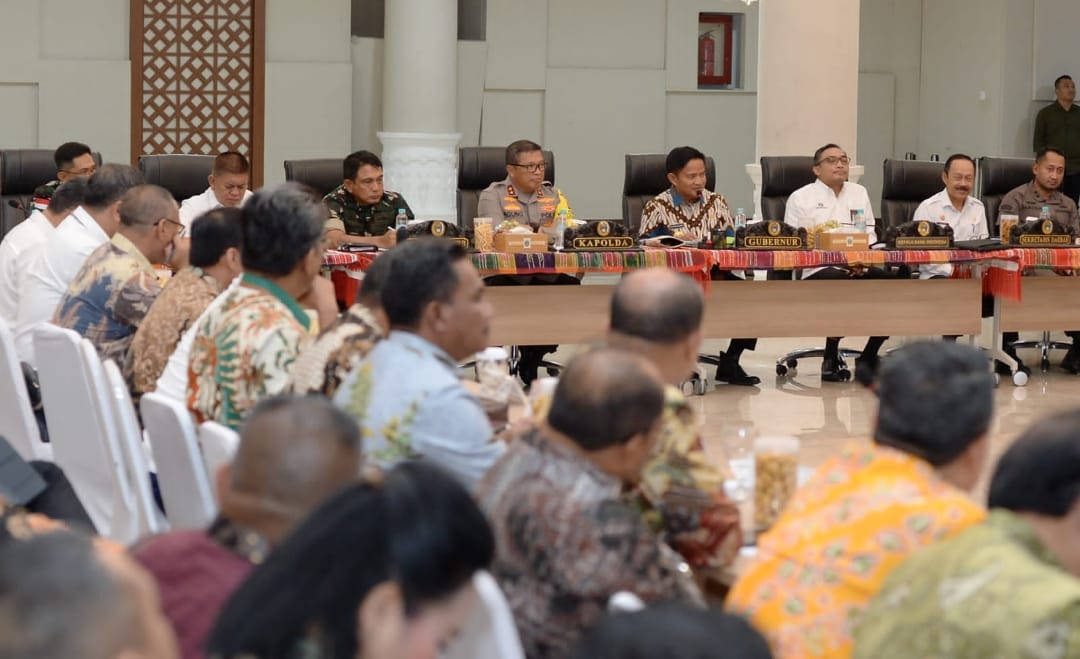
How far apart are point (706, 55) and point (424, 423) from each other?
10.6 meters

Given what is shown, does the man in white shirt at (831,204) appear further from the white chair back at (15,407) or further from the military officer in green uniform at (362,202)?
the white chair back at (15,407)

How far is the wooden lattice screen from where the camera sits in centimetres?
1096

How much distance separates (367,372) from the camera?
2852 mm

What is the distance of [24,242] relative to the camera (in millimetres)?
5512

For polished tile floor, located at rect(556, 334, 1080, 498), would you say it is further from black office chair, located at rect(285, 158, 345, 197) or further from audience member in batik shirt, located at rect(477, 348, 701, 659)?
audience member in batik shirt, located at rect(477, 348, 701, 659)

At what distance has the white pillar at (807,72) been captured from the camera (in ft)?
29.7

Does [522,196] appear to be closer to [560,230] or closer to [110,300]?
[560,230]

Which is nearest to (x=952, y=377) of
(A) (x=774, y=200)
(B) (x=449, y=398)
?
(B) (x=449, y=398)

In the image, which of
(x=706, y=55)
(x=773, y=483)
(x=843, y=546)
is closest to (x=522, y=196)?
(x=773, y=483)

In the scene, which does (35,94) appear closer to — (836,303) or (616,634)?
(836,303)

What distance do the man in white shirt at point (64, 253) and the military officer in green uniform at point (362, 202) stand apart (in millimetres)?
1947

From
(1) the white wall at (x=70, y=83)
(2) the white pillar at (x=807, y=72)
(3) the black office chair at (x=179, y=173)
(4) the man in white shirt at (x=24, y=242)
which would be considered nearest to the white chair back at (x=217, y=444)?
(4) the man in white shirt at (x=24, y=242)

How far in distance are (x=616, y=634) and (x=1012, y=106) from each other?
11.8 metres

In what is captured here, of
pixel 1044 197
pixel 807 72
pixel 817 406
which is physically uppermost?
pixel 807 72
